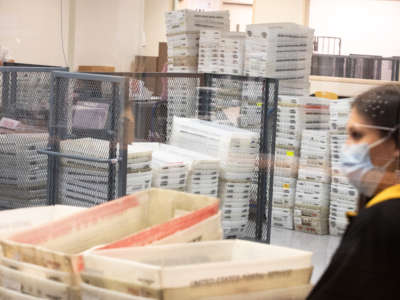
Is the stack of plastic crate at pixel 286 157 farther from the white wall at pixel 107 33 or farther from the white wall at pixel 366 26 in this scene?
the white wall at pixel 107 33

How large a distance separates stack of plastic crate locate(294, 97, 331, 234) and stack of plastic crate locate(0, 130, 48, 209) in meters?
1.69

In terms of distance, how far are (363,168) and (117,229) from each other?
0.78 meters

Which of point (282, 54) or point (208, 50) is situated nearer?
point (282, 54)

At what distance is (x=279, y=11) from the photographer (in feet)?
17.7

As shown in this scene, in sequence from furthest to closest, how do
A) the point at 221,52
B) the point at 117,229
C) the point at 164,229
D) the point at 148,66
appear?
1. the point at 148,66
2. the point at 221,52
3. the point at 117,229
4. the point at 164,229

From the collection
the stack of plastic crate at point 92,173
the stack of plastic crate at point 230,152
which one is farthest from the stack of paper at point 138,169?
the stack of plastic crate at point 230,152

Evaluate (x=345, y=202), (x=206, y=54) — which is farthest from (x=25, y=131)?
(x=345, y=202)

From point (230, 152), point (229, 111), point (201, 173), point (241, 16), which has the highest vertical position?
point (241, 16)

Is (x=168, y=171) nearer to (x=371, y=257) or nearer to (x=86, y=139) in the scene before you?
(x=86, y=139)

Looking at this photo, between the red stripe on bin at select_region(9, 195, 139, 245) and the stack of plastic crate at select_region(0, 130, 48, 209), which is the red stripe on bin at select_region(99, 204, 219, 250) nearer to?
the red stripe on bin at select_region(9, 195, 139, 245)

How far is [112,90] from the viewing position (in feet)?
12.6

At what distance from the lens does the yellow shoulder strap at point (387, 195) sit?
5.09ft

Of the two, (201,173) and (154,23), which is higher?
(154,23)

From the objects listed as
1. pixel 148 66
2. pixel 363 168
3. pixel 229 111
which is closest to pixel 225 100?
pixel 229 111
